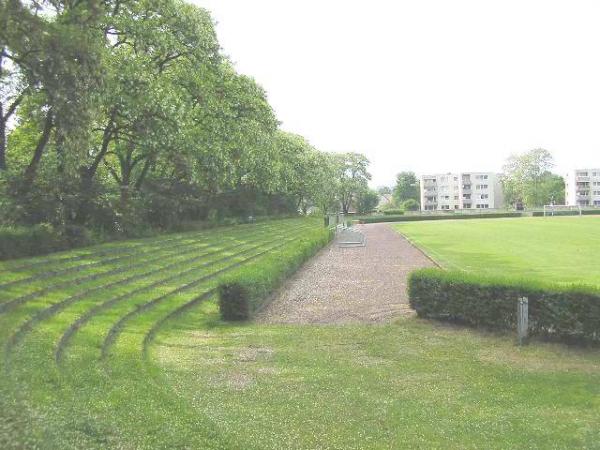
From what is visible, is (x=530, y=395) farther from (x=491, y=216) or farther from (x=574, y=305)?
(x=491, y=216)

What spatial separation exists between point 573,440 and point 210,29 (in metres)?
25.1

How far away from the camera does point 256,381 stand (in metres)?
7.65

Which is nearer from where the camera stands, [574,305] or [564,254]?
[574,305]

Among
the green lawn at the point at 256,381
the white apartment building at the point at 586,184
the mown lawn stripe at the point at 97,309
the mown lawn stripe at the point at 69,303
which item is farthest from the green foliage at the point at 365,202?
the green lawn at the point at 256,381

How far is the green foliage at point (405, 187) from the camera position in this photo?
145875mm

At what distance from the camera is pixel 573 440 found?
5.55 m

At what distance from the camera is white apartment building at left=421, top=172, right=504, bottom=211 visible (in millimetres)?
147375

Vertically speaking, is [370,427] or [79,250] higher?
[79,250]

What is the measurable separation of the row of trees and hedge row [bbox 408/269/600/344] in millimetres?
10307

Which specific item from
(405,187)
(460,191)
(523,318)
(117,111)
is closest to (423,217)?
(117,111)

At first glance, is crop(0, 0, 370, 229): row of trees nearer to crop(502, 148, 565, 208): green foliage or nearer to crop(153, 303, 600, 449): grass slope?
crop(153, 303, 600, 449): grass slope

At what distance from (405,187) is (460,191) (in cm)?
1639

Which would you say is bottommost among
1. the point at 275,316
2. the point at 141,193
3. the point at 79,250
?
the point at 275,316

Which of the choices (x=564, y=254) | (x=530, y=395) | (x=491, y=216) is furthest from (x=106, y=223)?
(x=491, y=216)
